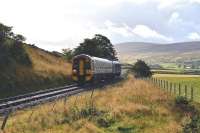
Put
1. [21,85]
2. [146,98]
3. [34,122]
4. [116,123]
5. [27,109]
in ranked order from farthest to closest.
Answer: [21,85]
[146,98]
[27,109]
[116,123]
[34,122]

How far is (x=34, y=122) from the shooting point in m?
23.8

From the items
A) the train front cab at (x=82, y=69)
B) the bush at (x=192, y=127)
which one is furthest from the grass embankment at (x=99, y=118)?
the train front cab at (x=82, y=69)

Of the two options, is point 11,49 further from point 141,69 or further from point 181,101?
point 141,69

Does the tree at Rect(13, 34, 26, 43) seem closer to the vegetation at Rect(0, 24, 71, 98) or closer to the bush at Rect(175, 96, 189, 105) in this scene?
the vegetation at Rect(0, 24, 71, 98)

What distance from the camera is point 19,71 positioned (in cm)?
5391

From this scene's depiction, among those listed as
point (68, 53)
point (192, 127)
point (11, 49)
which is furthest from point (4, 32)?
point (68, 53)

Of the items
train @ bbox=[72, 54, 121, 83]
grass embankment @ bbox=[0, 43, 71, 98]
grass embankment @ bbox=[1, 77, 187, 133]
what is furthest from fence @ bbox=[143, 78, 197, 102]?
grass embankment @ bbox=[0, 43, 71, 98]

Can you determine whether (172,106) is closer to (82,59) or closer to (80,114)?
(80,114)

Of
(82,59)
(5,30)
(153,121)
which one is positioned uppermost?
(5,30)

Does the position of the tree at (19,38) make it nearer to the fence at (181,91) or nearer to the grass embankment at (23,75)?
the grass embankment at (23,75)

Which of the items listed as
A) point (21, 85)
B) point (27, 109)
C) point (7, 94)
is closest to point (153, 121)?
point (27, 109)

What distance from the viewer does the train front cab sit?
5609 centimetres

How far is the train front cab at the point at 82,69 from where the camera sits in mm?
56094

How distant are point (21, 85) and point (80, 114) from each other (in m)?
24.6
